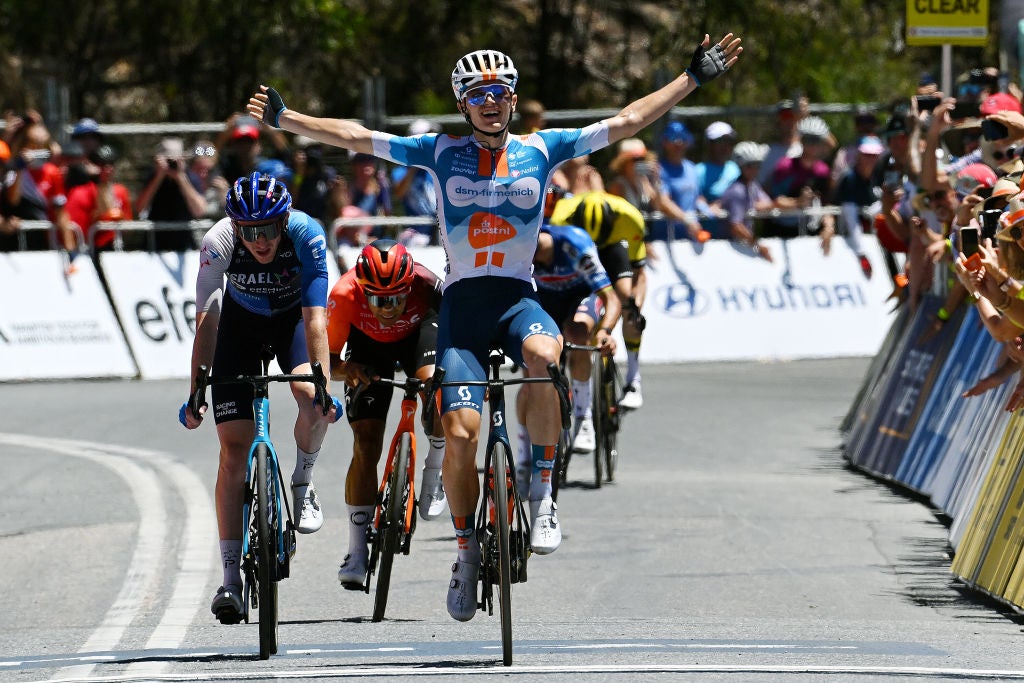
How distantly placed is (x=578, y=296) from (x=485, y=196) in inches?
177

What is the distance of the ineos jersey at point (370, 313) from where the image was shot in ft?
30.0

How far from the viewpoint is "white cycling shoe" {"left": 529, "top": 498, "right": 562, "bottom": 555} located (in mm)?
7809

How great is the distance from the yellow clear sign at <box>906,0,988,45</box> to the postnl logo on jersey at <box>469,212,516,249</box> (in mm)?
8013

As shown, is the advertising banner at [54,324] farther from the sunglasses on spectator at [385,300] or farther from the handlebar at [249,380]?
the handlebar at [249,380]

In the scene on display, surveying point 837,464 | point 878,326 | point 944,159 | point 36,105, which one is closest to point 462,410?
point 837,464

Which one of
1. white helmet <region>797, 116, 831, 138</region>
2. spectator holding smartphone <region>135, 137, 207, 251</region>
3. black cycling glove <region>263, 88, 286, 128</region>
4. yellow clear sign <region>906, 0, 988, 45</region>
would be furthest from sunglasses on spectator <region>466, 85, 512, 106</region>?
white helmet <region>797, 116, 831, 138</region>

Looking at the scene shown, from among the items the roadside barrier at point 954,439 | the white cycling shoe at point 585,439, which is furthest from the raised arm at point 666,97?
the white cycling shoe at point 585,439

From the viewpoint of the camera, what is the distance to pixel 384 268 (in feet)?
28.6

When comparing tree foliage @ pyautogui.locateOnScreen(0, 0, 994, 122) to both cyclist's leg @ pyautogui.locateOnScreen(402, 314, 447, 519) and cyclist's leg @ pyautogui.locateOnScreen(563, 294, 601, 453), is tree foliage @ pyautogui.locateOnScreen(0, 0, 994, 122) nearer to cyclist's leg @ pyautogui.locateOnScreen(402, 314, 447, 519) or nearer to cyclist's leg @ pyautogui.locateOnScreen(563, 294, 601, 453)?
cyclist's leg @ pyautogui.locateOnScreen(563, 294, 601, 453)

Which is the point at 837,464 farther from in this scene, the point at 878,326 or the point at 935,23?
the point at 878,326

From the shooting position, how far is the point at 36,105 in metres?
32.3

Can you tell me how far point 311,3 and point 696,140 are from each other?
649 centimetres

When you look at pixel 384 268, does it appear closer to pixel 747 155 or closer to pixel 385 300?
pixel 385 300

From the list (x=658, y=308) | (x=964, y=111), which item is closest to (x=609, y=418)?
(x=964, y=111)
